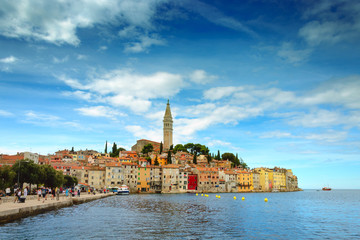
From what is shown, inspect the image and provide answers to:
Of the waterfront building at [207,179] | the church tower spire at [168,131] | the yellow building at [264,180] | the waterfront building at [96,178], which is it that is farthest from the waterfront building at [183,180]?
the church tower spire at [168,131]

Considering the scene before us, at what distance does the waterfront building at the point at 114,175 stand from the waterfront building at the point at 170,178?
53.7ft

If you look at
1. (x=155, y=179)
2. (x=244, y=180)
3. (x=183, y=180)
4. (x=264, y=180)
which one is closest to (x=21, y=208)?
(x=155, y=179)

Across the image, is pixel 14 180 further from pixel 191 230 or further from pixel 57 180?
pixel 191 230

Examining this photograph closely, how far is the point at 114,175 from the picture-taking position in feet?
366

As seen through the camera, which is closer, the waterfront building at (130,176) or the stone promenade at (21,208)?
the stone promenade at (21,208)

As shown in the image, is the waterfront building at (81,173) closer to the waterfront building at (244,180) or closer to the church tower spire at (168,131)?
the waterfront building at (244,180)

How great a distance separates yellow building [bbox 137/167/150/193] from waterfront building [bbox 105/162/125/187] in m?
6.68

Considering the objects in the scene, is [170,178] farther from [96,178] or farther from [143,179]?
[96,178]

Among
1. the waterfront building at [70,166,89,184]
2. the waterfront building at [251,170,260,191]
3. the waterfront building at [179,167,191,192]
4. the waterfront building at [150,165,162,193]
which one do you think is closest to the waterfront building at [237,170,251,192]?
the waterfront building at [251,170,260,191]

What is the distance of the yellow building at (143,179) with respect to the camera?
116m

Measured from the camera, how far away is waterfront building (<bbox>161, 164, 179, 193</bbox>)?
119 metres

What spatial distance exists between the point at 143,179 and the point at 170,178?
35.5 ft

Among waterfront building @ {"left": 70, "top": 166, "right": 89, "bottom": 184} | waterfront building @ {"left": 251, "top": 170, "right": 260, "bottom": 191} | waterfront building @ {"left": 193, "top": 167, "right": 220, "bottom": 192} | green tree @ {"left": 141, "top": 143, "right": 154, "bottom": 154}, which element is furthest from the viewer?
green tree @ {"left": 141, "top": 143, "right": 154, "bottom": 154}

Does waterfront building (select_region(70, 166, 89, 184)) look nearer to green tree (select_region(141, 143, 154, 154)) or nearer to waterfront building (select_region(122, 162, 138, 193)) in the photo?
waterfront building (select_region(122, 162, 138, 193))
